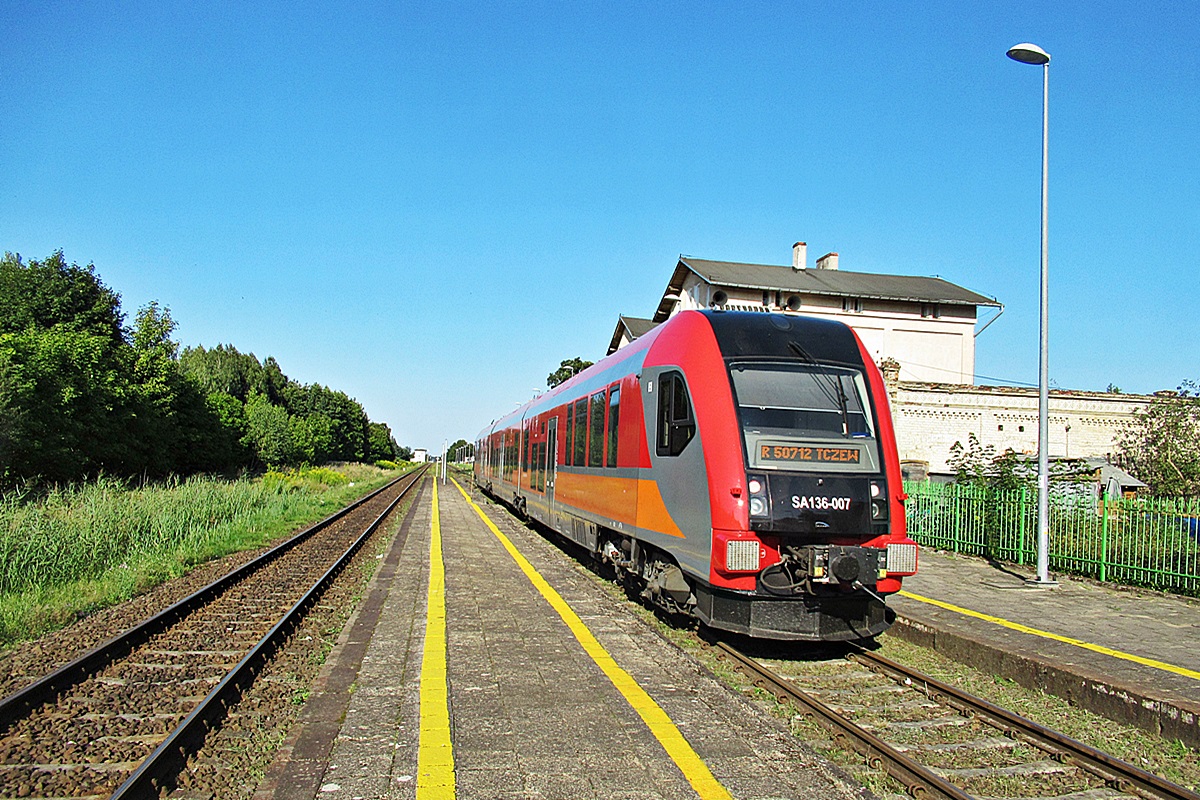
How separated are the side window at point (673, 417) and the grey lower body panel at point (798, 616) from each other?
1359mm

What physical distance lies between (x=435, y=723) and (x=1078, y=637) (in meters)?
6.03

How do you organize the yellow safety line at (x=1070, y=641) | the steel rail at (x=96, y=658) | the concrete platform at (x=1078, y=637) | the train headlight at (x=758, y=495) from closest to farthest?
the steel rail at (x=96, y=658)
the concrete platform at (x=1078, y=637)
the yellow safety line at (x=1070, y=641)
the train headlight at (x=758, y=495)

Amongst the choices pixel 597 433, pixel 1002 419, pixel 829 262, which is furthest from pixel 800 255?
pixel 597 433

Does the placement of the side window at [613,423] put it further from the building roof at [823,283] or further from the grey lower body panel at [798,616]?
the building roof at [823,283]

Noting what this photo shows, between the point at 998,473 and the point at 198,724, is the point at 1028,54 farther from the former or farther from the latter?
the point at 198,724

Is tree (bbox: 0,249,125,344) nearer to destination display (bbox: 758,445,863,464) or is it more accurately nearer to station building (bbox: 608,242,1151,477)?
station building (bbox: 608,242,1151,477)

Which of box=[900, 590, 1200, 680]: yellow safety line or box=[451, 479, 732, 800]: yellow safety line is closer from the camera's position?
box=[451, 479, 732, 800]: yellow safety line

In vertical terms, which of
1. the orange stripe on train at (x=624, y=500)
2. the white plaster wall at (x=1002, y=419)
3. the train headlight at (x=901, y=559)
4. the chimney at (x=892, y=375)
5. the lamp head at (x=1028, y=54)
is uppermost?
the lamp head at (x=1028, y=54)

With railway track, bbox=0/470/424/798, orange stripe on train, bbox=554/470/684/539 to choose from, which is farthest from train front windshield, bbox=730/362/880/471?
railway track, bbox=0/470/424/798

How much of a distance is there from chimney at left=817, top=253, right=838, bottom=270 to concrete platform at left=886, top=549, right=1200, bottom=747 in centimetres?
3202

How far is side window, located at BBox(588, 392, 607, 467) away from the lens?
35.6 feet

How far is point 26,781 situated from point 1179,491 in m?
17.2

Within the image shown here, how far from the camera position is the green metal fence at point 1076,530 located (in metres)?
10.3

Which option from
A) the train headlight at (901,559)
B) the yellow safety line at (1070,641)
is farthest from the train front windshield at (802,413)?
A: the yellow safety line at (1070,641)
